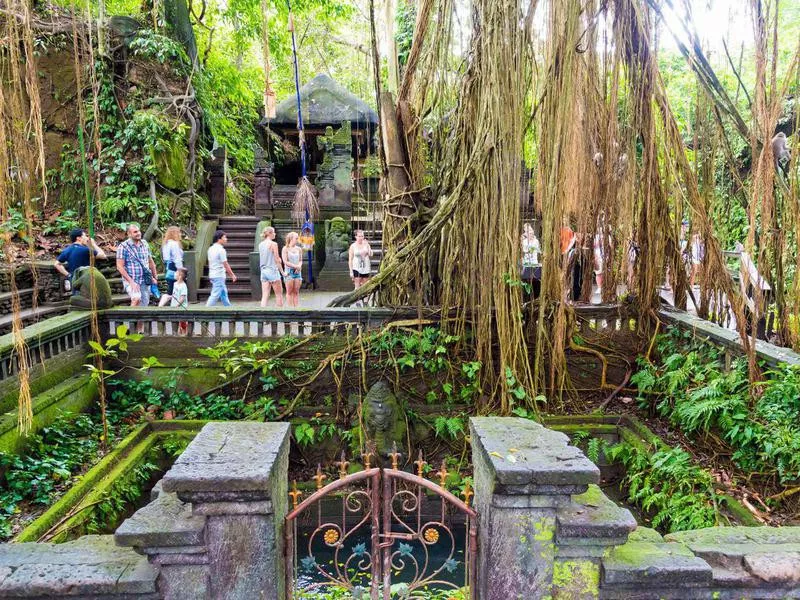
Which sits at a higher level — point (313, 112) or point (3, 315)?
point (313, 112)

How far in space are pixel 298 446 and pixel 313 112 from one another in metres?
11.7

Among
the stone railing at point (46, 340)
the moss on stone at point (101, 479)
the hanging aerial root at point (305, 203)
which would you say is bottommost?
the moss on stone at point (101, 479)

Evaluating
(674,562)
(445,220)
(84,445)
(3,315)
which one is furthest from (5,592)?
(3,315)

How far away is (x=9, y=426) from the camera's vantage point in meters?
4.20

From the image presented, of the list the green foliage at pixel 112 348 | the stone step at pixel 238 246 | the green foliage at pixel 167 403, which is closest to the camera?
the green foliage at pixel 112 348

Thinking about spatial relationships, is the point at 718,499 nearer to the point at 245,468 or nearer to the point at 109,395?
the point at 245,468

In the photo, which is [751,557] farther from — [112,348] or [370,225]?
[370,225]

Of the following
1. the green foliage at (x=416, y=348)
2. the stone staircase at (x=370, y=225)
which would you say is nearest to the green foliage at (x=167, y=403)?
the green foliage at (x=416, y=348)

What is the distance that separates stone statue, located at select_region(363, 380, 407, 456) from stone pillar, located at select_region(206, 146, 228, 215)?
1054 cm

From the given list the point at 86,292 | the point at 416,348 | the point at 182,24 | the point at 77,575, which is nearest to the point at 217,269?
the point at 86,292

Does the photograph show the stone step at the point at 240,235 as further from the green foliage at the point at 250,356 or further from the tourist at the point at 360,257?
the green foliage at the point at 250,356

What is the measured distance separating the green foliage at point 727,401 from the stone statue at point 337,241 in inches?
266

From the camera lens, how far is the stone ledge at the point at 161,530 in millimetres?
1952

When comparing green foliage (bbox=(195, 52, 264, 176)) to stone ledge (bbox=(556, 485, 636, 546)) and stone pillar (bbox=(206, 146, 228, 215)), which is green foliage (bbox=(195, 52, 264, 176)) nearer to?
stone pillar (bbox=(206, 146, 228, 215))
